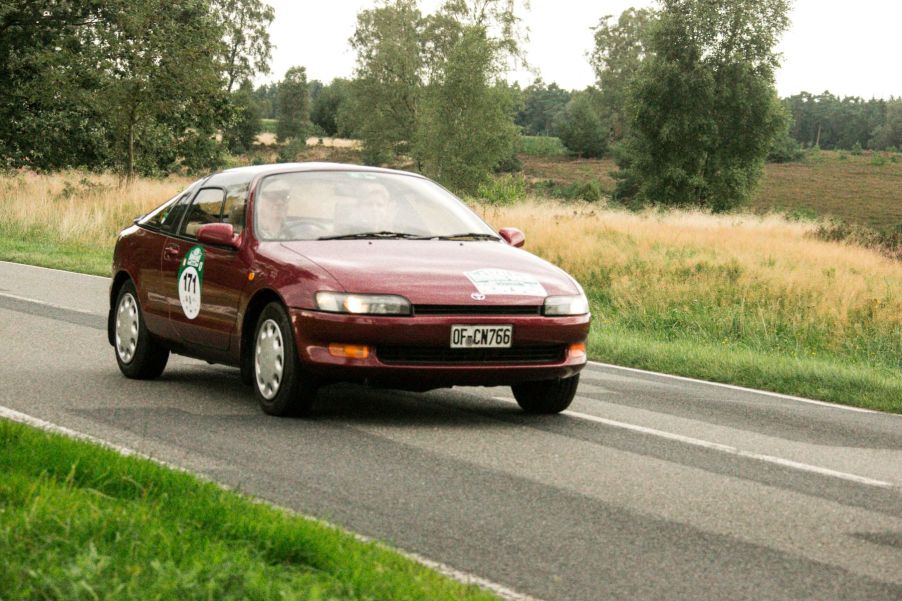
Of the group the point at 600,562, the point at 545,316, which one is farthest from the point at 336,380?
the point at 600,562

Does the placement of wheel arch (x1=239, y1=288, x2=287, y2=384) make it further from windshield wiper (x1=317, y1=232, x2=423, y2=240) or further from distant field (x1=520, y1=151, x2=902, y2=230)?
distant field (x1=520, y1=151, x2=902, y2=230)

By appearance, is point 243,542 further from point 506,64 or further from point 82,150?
point 506,64

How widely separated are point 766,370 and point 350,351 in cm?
618

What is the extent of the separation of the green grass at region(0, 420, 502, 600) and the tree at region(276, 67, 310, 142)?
11254cm

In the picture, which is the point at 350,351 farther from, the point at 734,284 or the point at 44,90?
the point at 44,90

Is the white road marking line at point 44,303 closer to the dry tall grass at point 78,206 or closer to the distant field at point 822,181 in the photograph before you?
the dry tall grass at point 78,206

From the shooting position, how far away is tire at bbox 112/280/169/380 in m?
9.46

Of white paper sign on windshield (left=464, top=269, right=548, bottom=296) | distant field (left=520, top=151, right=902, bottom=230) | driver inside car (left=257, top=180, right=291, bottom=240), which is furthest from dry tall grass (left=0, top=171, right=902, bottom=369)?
distant field (left=520, top=151, right=902, bottom=230)

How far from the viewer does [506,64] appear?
7506 cm

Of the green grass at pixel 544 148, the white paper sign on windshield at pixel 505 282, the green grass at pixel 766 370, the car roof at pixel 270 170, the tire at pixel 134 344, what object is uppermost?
the car roof at pixel 270 170

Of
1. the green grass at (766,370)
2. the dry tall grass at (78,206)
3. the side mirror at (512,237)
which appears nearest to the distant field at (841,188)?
the dry tall grass at (78,206)

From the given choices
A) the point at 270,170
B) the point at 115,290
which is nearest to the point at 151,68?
the point at 115,290

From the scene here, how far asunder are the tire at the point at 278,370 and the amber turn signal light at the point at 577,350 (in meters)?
1.60

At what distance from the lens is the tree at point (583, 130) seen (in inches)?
4540
